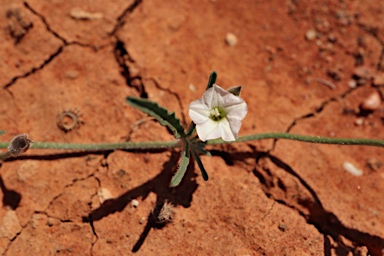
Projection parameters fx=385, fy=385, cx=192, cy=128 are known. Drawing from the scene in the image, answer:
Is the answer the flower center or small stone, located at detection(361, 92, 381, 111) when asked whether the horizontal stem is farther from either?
small stone, located at detection(361, 92, 381, 111)

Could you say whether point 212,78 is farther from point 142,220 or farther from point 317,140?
point 142,220

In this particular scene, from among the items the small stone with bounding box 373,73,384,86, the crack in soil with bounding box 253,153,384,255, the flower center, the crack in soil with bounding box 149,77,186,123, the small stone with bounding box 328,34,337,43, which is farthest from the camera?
the small stone with bounding box 328,34,337,43

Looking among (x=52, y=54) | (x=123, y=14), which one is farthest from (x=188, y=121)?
(x=52, y=54)

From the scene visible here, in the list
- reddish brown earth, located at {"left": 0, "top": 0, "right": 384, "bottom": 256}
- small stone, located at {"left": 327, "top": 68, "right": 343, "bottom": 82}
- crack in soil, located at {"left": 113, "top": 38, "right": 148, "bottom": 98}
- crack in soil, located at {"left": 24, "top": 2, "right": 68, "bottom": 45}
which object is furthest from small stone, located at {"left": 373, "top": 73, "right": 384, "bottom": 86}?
crack in soil, located at {"left": 24, "top": 2, "right": 68, "bottom": 45}

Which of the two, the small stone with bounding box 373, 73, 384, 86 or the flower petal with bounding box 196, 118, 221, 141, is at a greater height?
the small stone with bounding box 373, 73, 384, 86

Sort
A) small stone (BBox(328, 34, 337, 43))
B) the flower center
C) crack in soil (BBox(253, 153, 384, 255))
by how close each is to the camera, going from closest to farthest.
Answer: the flower center < crack in soil (BBox(253, 153, 384, 255)) < small stone (BBox(328, 34, 337, 43))

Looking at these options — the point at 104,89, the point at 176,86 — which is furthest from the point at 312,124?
the point at 104,89

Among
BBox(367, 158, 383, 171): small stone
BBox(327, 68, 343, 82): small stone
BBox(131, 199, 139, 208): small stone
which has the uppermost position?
BBox(327, 68, 343, 82): small stone

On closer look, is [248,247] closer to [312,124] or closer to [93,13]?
[312,124]
